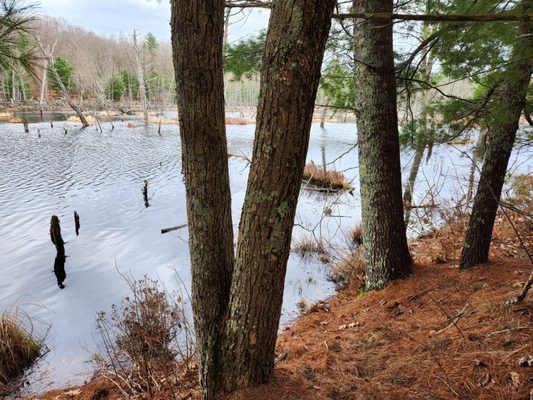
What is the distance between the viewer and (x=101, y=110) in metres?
44.8

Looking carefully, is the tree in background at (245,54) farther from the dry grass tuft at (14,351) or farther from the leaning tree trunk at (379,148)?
the dry grass tuft at (14,351)

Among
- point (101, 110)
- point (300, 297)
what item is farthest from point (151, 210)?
point (101, 110)

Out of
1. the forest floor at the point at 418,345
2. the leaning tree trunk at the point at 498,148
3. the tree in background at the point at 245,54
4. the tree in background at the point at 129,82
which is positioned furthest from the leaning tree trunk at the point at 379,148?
the tree in background at the point at 129,82

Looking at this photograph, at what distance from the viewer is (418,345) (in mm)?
2709

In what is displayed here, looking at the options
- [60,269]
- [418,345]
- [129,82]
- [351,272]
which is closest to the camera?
[418,345]

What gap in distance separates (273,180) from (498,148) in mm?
2916

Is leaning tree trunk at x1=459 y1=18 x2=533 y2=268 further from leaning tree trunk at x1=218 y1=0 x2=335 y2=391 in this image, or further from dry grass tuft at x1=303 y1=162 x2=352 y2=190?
dry grass tuft at x1=303 y1=162 x2=352 y2=190

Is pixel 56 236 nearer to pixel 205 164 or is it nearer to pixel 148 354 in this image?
pixel 148 354

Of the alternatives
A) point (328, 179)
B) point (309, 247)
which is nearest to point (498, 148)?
point (309, 247)

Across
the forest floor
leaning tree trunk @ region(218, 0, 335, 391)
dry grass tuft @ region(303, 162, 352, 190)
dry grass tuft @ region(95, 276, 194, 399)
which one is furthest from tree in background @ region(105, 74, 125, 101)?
leaning tree trunk @ region(218, 0, 335, 391)

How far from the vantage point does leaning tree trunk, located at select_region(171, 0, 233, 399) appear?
175cm

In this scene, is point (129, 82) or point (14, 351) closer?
point (14, 351)

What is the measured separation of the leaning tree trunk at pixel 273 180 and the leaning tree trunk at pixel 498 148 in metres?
2.23

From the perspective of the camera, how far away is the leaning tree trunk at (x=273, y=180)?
147cm
